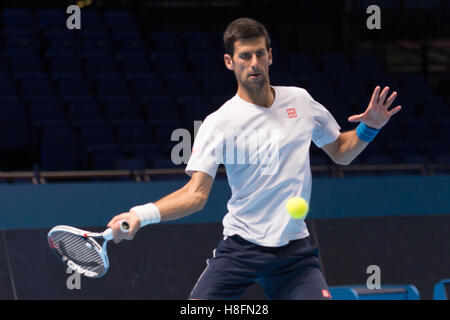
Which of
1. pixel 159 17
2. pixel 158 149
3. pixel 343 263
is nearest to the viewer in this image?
pixel 343 263

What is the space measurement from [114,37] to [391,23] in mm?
4898

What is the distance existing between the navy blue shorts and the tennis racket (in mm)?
442

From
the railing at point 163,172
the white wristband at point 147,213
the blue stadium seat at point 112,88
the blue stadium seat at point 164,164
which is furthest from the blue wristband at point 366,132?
the blue stadium seat at point 112,88

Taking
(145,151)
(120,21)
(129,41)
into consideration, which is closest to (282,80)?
(129,41)

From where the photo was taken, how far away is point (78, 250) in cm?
346

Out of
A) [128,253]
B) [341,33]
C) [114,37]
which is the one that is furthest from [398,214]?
[341,33]

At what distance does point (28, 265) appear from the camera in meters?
5.76

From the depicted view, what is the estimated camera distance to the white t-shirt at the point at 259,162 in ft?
11.1

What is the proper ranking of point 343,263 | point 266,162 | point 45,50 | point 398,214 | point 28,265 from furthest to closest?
point 45,50
point 398,214
point 343,263
point 28,265
point 266,162

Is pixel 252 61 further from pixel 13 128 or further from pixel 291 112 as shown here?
pixel 13 128

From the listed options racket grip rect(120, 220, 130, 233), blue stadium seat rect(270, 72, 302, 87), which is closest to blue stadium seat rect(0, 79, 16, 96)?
blue stadium seat rect(270, 72, 302, 87)

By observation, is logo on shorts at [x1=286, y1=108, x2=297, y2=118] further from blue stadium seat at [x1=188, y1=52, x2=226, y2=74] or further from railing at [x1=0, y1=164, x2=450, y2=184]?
blue stadium seat at [x1=188, y1=52, x2=226, y2=74]

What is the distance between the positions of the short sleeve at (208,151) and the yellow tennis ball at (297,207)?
362 mm

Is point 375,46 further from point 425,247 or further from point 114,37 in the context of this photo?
point 425,247
